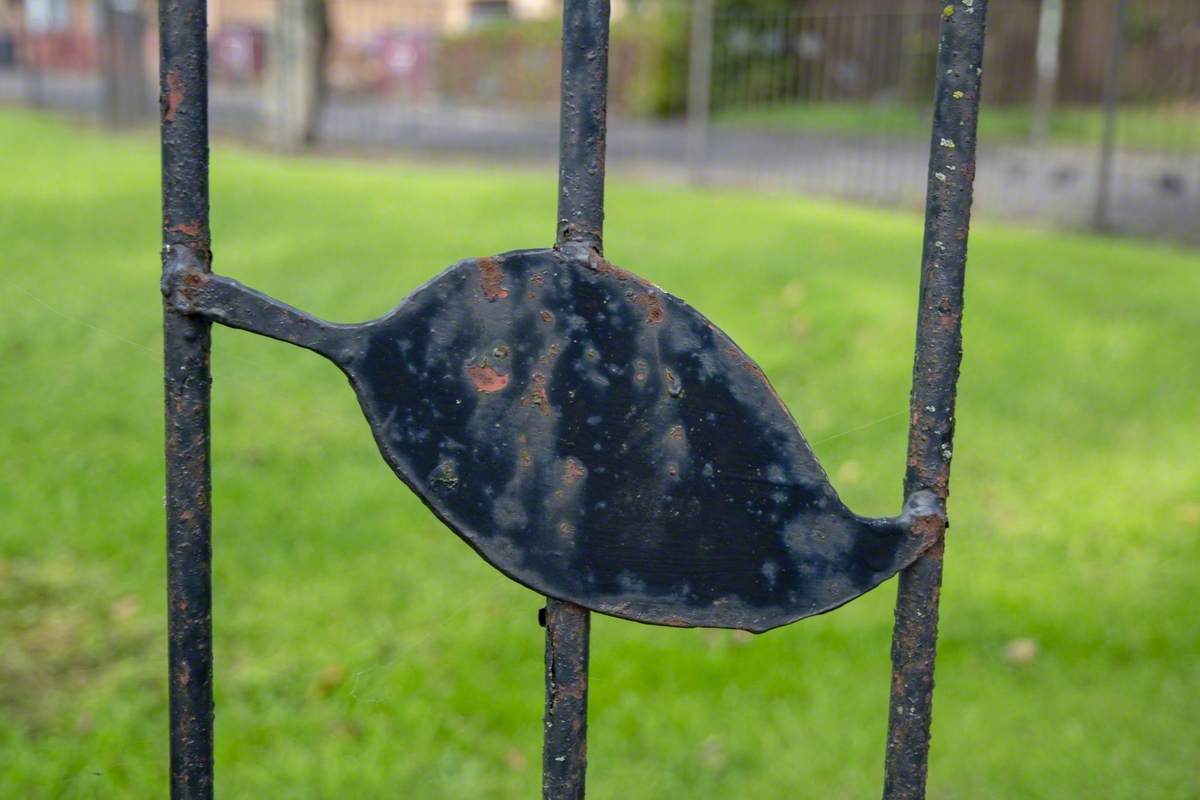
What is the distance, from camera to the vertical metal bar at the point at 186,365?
0.95 m

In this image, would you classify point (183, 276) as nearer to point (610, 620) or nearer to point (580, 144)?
point (580, 144)

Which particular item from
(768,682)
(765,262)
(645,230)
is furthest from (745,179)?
(768,682)

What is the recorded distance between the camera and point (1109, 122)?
24.8 ft

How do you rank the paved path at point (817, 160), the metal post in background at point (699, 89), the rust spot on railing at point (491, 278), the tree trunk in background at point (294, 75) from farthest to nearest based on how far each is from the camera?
the tree trunk in background at point (294, 75), the metal post in background at point (699, 89), the paved path at point (817, 160), the rust spot on railing at point (491, 278)

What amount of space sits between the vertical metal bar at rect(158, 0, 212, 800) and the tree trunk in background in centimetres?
1041

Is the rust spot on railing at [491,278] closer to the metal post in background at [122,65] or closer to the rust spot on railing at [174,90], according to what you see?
the rust spot on railing at [174,90]

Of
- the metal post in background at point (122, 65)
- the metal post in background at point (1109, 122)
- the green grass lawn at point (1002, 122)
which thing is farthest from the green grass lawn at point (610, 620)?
the metal post in background at point (122, 65)

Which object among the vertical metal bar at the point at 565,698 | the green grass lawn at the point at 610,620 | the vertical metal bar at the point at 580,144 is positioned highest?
the vertical metal bar at the point at 580,144

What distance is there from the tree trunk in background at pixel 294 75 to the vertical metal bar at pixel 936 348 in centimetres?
1052

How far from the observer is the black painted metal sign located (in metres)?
0.92

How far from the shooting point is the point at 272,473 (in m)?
3.75

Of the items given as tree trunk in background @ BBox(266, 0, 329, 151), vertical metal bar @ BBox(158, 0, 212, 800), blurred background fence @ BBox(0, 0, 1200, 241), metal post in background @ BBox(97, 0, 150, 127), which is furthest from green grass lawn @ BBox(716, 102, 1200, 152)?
vertical metal bar @ BBox(158, 0, 212, 800)

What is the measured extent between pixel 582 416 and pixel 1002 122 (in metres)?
9.35

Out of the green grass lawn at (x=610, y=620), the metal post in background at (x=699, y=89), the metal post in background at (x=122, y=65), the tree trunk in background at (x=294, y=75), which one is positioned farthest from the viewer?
the metal post in background at (x=122, y=65)
